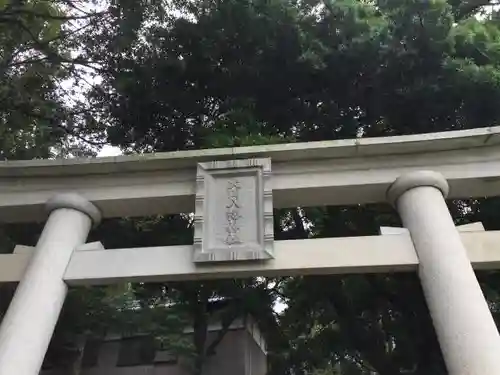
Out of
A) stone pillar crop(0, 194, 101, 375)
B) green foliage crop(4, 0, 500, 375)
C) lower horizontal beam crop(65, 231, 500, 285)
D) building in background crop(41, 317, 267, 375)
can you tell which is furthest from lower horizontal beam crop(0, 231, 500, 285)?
building in background crop(41, 317, 267, 375)

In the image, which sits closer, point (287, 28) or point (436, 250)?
point (436, 250)

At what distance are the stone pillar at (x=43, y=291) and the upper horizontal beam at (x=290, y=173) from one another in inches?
7.8

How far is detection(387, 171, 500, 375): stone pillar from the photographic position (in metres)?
3.03

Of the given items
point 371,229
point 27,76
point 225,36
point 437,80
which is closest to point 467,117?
point 437,80

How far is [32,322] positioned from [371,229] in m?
Answer: 3.58

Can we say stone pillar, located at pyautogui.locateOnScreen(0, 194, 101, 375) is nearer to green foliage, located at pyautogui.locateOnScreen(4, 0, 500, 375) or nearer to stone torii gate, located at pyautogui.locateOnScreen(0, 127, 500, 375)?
stone torii gate, located at pyautogui.locateOnScreen(0, 127, 500, 375)

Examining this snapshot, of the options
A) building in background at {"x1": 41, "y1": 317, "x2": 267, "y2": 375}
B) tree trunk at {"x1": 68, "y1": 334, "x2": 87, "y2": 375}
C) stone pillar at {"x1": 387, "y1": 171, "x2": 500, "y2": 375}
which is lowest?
stone pillar at {"x1": 387, "y1": 171, "x2": 500, "y2": 375}

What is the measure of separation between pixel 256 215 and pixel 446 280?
140 centimetres

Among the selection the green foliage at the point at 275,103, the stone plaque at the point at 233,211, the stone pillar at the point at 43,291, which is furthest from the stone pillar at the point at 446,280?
the stone pillar at the point at 43,291

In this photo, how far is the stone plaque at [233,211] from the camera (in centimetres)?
370

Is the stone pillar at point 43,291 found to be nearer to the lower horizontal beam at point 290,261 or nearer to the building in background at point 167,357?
the lower horizontal beam at point 290,261

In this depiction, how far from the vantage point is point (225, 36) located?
565cm

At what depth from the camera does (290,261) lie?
3.62m

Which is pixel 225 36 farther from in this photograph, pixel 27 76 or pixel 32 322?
pixel 32 322
